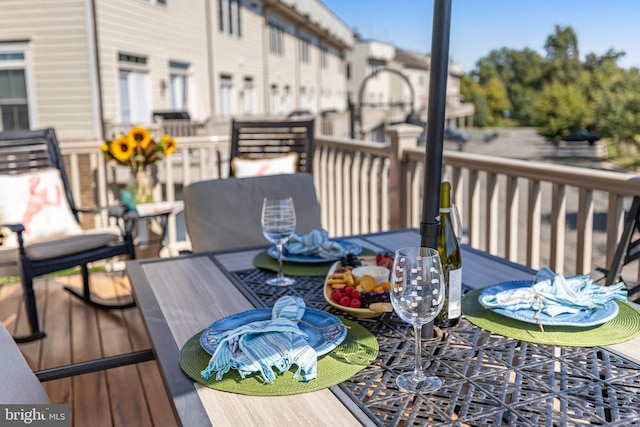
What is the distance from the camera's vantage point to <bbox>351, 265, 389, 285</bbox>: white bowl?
5.44 feet

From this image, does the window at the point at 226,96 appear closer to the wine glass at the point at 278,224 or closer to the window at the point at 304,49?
the window at the point at 304,49

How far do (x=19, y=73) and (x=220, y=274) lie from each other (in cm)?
855

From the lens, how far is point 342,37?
27.1 meters

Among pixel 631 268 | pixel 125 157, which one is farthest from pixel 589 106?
pixel 125 157

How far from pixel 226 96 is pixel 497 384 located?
46.3ft

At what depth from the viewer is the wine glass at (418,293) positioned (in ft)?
3.67

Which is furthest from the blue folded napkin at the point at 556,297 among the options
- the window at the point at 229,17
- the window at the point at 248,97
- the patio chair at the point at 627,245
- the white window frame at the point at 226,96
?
the window at the point at 248,97

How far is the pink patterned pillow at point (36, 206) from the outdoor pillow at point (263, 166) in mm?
1199

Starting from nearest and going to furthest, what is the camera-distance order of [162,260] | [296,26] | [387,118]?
[162,260]
[296,26]
[387,118]

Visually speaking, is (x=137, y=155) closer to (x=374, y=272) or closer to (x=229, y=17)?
(x=374, y=272)

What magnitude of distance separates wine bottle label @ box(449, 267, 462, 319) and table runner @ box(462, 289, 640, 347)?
0.06 m

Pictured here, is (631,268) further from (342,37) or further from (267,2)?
(342,37)

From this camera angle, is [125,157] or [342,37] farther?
[342,37]

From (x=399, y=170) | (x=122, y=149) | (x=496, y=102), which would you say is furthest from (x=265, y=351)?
(x=496, y=102)
